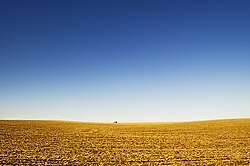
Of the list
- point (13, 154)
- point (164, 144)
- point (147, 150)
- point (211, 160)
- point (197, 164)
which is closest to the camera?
point (197, 164)

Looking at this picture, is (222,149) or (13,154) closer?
(13,154)

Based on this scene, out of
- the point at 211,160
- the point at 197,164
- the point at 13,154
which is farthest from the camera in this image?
the point at 13,154

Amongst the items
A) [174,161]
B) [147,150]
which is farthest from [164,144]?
[174,161]

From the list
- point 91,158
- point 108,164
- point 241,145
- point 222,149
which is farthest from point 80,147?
point 241,145

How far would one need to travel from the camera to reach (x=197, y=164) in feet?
62.6

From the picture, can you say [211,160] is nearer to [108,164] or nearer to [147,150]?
[147,150]

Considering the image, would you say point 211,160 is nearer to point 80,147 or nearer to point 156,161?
point 156,161

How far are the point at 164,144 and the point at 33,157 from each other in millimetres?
13561

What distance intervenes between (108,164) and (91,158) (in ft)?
7.73

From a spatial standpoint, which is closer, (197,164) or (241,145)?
(197,164)

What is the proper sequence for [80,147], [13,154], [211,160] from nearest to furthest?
[211,160]
[13,154]
[80,147]

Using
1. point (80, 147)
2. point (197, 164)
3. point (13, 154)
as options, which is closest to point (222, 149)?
point (197, 164)

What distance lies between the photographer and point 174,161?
2002cm

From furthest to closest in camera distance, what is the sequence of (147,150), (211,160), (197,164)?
(147,150) → (211,160) → (197,164)
